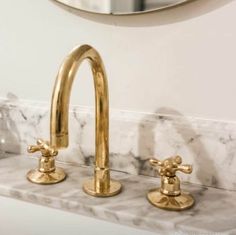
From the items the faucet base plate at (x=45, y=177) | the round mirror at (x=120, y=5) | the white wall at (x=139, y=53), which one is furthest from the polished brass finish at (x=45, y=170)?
the round mirror at (x=120, y=5)

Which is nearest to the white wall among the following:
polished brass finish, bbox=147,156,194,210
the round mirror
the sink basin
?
the round mirror

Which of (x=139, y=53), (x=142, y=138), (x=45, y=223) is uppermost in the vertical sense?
(x=139, y=53)

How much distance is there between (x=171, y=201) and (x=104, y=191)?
0.12 meters

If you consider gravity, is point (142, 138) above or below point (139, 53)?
below

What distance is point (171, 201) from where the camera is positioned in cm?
62

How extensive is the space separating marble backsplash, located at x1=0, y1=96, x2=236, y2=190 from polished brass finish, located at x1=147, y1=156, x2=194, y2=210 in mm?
68

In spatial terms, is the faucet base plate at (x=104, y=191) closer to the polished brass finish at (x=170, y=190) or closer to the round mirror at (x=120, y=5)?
the polished brass finish at (x=170, y=190)

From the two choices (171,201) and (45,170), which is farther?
(45,170)

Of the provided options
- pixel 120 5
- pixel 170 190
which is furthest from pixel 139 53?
pixel 170 190

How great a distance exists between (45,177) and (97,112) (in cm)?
18

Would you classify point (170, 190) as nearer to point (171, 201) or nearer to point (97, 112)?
point (171, 201)

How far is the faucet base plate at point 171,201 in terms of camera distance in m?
0.61

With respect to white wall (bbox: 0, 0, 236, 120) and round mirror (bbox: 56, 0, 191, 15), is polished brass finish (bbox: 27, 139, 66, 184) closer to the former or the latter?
white wall (bbox: 0, 0, 236, 120)

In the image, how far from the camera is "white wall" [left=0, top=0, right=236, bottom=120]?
64 centimetres
